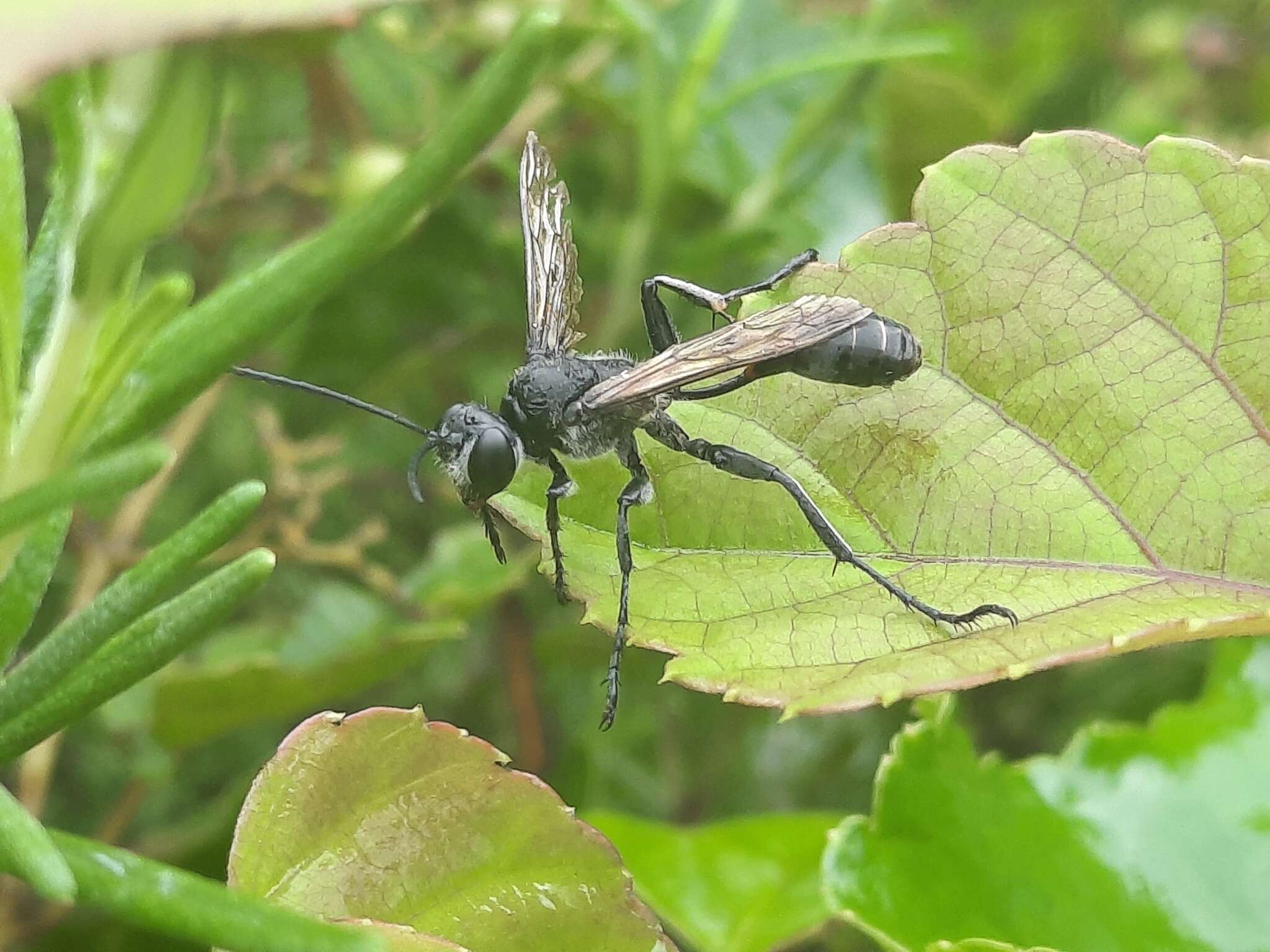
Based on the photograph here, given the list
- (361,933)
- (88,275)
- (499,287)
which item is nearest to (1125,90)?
(499,287)

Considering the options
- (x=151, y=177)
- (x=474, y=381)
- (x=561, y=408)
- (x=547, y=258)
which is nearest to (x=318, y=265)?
(x=151, y=177)

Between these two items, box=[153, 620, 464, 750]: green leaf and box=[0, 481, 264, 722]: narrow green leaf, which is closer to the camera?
box=[0, 481, 264, 722]: narrow green leaf

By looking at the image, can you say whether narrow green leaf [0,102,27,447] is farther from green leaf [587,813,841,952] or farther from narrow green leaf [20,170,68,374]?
green leaf [587,813,841,952]

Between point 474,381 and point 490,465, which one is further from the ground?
point 474,381

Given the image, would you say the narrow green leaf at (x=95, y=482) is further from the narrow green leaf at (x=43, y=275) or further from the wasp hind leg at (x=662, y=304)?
the wasp hind leg at (x=662, y=304)

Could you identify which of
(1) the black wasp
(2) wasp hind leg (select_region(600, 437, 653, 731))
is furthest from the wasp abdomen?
(2) wasp hind leg (select_region(600, 437, 653, 731))

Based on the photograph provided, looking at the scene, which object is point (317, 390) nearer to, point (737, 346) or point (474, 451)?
point (474, 451)
